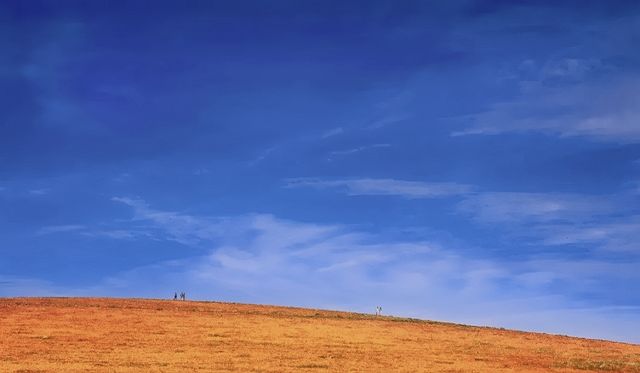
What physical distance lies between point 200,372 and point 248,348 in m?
7.54

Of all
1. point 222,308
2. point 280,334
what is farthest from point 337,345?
point 222,308

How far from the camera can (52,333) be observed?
40.4m

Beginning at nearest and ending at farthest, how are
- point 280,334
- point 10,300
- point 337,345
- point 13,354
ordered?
point 13,354 → point 337,345 → point 280,334 → point 10,300

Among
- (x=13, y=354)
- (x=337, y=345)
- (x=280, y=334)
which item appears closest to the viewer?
(x=13, y=354)

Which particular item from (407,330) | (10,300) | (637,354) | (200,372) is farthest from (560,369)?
(10,300)

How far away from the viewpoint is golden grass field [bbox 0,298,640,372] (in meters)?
32.9

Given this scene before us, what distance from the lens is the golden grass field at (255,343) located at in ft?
108

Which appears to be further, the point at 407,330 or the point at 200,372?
the point at 407,330

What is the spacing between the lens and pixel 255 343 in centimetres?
3925

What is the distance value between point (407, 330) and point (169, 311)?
668 inches

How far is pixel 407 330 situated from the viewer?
49094 millimetres

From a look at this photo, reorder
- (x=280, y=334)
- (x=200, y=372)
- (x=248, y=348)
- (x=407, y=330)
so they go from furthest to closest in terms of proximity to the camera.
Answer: (x=407, y=330) < (x=280, y=334) < (x=248, y=348) < (x=200, y=372)

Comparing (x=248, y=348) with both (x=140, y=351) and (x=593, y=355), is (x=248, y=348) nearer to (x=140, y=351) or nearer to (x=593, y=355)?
(x=140, y=351)

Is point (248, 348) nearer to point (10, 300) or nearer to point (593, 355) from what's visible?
point (593, 355)
